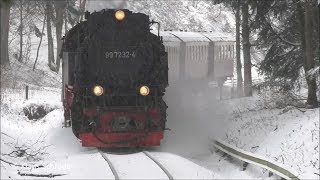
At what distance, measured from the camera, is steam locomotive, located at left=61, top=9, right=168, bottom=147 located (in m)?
11.8

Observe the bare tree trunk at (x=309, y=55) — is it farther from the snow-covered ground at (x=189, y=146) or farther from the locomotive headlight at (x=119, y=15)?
the locomotive headlight at (x=119, y=15)

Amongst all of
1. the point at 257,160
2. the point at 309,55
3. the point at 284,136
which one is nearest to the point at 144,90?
the point at 257,160

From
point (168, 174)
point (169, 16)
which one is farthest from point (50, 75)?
point (168, 174)

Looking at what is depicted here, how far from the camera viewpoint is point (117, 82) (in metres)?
12.0

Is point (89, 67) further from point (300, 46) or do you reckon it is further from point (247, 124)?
point (300, 46)

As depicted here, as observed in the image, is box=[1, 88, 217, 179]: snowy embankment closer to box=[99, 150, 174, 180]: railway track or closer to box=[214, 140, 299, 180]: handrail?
box=[99, 150, 174, 180]: railway track

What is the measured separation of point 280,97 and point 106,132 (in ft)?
24.7

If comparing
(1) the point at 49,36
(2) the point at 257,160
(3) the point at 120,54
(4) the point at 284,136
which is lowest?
(2) the point at 257,160

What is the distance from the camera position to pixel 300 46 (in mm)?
14914

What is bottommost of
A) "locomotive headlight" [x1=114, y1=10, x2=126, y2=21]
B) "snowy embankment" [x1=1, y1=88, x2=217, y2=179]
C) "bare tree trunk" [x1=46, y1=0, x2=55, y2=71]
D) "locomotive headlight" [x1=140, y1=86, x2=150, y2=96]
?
"snowy embankment" [x1=1, y1=88, x2=217, y2=179]

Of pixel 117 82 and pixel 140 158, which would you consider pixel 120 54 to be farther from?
pixel 140 158

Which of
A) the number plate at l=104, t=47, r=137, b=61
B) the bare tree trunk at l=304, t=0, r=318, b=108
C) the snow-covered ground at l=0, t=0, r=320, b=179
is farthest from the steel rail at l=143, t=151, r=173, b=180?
the bare tree trunk at l=304, t=0, r=318, b=108

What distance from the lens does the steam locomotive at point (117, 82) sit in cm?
1177

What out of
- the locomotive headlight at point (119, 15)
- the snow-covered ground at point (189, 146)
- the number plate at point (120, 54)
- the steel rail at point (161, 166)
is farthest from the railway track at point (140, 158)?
the locomotive headlight at point (119, 15)
